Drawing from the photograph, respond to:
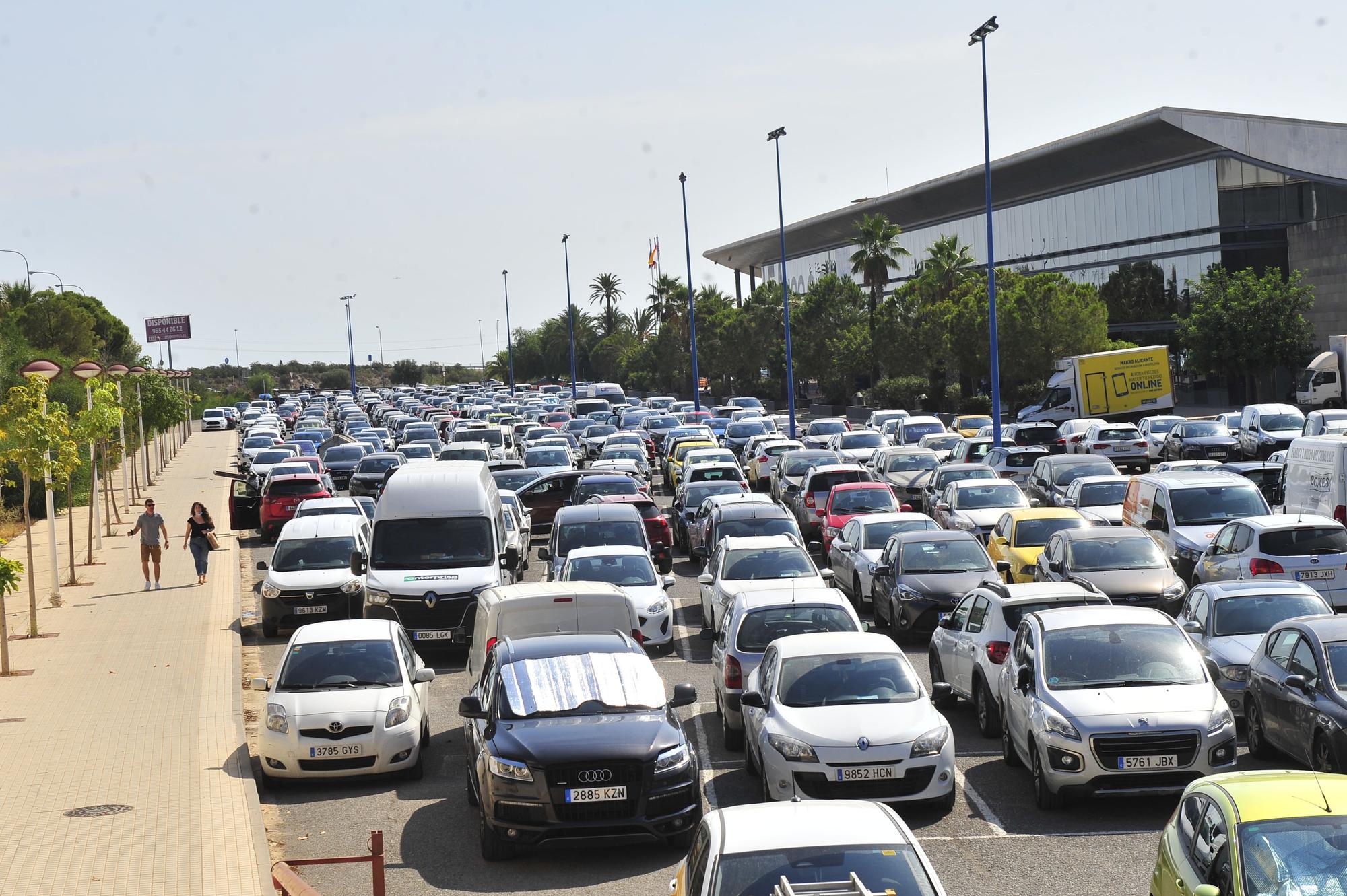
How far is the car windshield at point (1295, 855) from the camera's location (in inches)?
268

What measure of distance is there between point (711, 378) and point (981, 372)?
47459 mm

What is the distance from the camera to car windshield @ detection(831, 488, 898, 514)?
28.5 metres

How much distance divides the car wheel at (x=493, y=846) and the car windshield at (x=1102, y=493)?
59.5 feet

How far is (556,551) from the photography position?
78.3 ft

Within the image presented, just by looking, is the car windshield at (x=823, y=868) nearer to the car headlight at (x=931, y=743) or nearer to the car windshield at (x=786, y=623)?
the car headlight at (x=931, y=743)

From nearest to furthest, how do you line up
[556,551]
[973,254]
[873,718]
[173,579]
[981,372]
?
[873,718] < [556,551] < [173,579] < [981,372] < [973,254]

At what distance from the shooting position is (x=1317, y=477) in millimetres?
23344

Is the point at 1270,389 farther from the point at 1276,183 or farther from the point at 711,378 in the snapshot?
the point at 711,378

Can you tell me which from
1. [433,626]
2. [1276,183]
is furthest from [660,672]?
[1276,183]

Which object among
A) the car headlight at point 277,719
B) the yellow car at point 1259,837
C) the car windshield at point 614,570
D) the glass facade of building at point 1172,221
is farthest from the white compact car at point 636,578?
the glass facade of building at point 1172,221

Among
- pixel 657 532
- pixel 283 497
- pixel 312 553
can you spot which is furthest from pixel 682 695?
pixel 283 497

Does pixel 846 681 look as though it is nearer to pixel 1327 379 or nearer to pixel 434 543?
pixel 434 543

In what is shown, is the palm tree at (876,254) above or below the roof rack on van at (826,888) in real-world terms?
above

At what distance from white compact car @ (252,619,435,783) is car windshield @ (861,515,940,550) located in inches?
399
